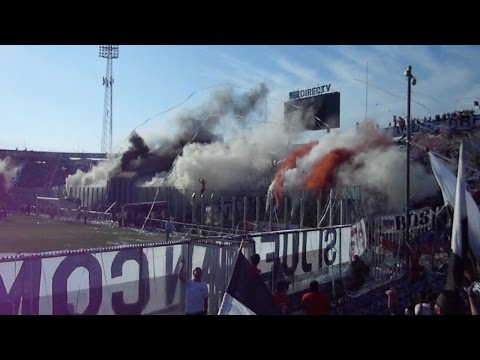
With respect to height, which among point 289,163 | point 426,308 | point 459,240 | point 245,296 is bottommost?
point 426,308

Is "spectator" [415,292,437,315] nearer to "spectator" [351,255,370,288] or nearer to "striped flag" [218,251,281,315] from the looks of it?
"striped flag" [218,251,281,315]

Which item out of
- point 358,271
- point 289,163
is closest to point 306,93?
point 289,163

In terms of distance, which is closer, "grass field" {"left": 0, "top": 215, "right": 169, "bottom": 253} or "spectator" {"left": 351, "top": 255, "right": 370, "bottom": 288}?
"spectator" {"left": 351, "top": 255, "right": 370, "bottom": 288}

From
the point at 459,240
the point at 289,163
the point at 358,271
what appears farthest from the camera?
the point at 289,163

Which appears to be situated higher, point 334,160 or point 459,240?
point 334,160

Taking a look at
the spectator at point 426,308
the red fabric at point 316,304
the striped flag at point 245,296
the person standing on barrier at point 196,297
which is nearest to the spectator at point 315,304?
the red fabric at point 316,304

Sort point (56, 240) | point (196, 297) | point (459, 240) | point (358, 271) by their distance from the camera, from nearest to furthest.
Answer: point (196, 297)
point (459, 240)
point (358, 271)
point (56, 240)

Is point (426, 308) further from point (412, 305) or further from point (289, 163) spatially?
point (289, 163)

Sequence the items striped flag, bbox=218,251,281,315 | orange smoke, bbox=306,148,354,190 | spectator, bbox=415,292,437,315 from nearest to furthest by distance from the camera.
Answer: striped flag, bbox=218,251,281,315
spectator, bbox=415,292,437,315
orange smoke, bbox=306,148,354,190

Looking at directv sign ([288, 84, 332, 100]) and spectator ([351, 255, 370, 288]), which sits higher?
directv sign ([288, 84, 332, 100])

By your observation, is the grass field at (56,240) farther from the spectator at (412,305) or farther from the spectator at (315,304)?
the spectator at (315,304)

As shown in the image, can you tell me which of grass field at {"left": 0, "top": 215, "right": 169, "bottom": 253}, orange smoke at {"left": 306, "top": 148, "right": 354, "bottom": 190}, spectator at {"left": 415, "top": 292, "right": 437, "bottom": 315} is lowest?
grass field at {"left": 0, "top": 215, "right": 169, "bottom": 253}

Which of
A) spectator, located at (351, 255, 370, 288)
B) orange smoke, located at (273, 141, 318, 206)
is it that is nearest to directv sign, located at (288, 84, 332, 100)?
orange smoke, located at (273, 141, 318, 206)
